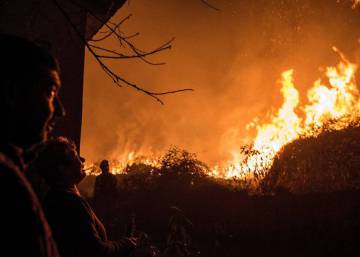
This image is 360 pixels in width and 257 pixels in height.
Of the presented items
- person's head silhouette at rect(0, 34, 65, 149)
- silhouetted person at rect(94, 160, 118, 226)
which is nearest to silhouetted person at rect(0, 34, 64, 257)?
person's head silhouette at rect(0, 34, 65, 149)

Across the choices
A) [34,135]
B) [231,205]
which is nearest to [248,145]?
[231,205]

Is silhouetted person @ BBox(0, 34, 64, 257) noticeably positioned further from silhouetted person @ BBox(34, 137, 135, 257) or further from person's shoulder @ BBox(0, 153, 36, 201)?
silhouetted person @ BBox(34, 137, 135, 257)

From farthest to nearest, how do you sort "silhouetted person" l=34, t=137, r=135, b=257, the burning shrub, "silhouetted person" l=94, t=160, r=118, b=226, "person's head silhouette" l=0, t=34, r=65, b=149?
the burning shrub, "silhouetted person" l=94, t=160, r=118, b=226, "silhouetted person" l=34, t=137, r=135, b=257, "person's head silhouette" l=0, t=34, r=65, b=149

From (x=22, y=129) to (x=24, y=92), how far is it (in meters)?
0.16

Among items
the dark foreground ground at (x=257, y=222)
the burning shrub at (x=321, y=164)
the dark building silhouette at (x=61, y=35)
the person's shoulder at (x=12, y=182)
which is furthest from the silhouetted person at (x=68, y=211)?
the burning shrub at (x=321, y=164)

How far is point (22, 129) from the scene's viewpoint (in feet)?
4.73

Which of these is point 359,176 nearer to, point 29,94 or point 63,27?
point 63,27

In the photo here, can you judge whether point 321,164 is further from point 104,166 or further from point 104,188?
point 104,166

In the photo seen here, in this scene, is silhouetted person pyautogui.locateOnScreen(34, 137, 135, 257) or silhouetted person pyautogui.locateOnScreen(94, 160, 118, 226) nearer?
silhouetted person pyautogui.locateOnScreen(34, 137, 135, 257)

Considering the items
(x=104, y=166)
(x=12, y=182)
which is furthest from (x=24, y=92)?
(x=104, y=166)

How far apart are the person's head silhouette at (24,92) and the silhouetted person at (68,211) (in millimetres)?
1264

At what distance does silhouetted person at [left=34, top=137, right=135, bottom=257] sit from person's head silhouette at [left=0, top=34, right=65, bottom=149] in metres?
1.26

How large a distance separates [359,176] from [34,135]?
18600 millimetres

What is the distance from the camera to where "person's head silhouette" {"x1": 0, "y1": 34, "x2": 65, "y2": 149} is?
4.62 feet
